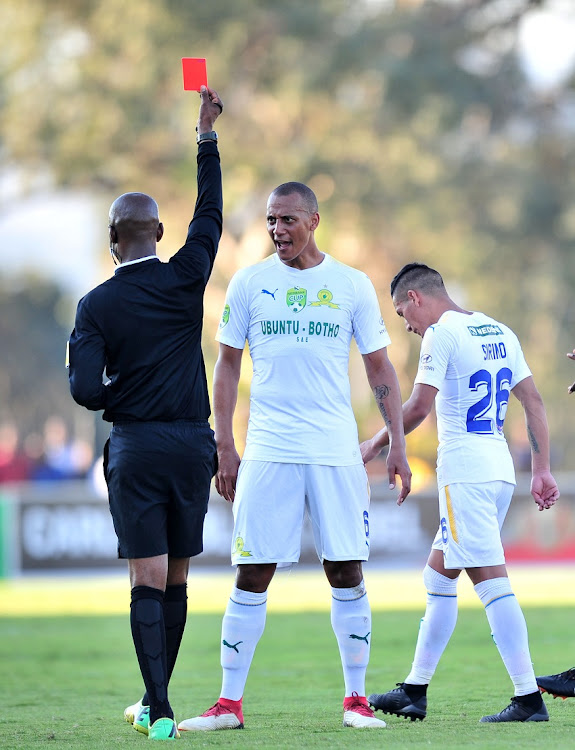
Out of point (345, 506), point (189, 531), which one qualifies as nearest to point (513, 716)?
point (345, 506)

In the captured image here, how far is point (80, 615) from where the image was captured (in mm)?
15984

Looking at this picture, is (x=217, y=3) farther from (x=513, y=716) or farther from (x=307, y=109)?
(x=513, y=716)

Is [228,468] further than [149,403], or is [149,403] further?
[228,468]

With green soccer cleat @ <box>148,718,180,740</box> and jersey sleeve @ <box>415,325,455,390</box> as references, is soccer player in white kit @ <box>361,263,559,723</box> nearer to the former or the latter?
jersey sleeve @ <box>415,325,455,390</box>

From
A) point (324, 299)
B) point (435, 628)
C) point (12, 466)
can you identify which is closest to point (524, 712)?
point (435, 628)

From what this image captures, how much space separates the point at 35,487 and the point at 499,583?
20.4 metres

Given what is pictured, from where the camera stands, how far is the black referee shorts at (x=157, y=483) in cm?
641

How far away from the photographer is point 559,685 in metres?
7.25

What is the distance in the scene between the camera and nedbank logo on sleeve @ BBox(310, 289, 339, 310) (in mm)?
6762

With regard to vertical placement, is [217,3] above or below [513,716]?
above

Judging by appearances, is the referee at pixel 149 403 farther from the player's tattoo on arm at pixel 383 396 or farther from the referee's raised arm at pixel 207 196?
the player's tattoo on arm at pixel 383 396

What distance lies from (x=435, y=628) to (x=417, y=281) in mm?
1777

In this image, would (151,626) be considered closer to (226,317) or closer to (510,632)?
(226,317)

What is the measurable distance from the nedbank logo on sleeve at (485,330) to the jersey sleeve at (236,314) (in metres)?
1.13
